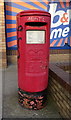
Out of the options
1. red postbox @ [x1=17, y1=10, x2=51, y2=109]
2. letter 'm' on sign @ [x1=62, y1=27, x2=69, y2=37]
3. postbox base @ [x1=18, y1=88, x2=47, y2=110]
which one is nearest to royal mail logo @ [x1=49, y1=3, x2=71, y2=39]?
letter 'm' on sign @ [x1=62, y1=27, x2=69, y2=37]

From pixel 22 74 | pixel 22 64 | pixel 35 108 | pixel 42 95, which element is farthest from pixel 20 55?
pixel 35 108

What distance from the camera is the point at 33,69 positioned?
278cm

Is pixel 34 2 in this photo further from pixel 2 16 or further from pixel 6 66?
pixel 6 66

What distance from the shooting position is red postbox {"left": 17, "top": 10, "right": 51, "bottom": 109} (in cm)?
264

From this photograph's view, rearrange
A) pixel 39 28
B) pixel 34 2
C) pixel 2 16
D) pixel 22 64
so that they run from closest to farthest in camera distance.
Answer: pixel 39 28
pixel 22 64
pixel 2 16
pixel 34 2

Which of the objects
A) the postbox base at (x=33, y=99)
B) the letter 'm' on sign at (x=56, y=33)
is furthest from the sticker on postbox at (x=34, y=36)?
the letter 'm' on sign at (x=56, y=33)

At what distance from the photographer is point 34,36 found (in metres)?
2.70

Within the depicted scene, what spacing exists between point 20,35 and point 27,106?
156 cm

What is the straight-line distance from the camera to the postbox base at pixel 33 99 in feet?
9.43

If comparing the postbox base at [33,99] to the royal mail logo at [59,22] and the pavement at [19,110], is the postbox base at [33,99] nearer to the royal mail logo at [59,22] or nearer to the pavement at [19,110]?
the pavement at [19,110]

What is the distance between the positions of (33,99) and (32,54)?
986 millimetres

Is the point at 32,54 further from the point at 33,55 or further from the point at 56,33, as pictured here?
the point at 56,33

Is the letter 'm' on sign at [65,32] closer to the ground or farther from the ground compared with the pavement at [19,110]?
farther from the ground

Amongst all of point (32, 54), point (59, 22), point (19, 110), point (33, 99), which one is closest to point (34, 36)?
point (32, 54)
